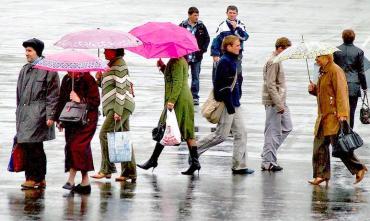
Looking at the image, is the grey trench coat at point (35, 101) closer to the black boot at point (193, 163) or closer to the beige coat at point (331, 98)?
the black boot at point (193, 163)

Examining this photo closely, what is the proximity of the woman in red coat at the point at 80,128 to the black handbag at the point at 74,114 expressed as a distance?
0.07m

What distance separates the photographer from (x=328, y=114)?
15188 millimetres

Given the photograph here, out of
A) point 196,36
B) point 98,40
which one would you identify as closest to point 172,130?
point 98,40

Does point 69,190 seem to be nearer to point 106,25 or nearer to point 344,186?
point 344,186

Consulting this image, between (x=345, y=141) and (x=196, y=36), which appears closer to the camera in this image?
(x=345, y=141)

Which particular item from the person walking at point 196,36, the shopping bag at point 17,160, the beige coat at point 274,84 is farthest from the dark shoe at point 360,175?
the person walking at point 196,36

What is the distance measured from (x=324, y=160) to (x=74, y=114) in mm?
3046

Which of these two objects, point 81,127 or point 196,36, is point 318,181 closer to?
point 81,127

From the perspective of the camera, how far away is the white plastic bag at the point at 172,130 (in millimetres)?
15828

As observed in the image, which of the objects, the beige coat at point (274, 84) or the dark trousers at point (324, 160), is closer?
the dark trousers at point (324, 160)

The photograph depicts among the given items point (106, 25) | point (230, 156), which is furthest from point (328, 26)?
point (230, 156)

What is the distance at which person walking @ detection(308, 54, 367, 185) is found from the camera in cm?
1504

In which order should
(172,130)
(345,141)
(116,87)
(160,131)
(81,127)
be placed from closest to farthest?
1. (81,127)
2. (116,87)
3. (345,141)
4. (172,130)
5. (160,131)

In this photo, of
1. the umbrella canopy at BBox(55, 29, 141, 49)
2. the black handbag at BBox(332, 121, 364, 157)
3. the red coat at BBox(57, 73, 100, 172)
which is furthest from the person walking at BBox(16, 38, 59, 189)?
the black handbag at BBox(332, 121, 364, 157)
